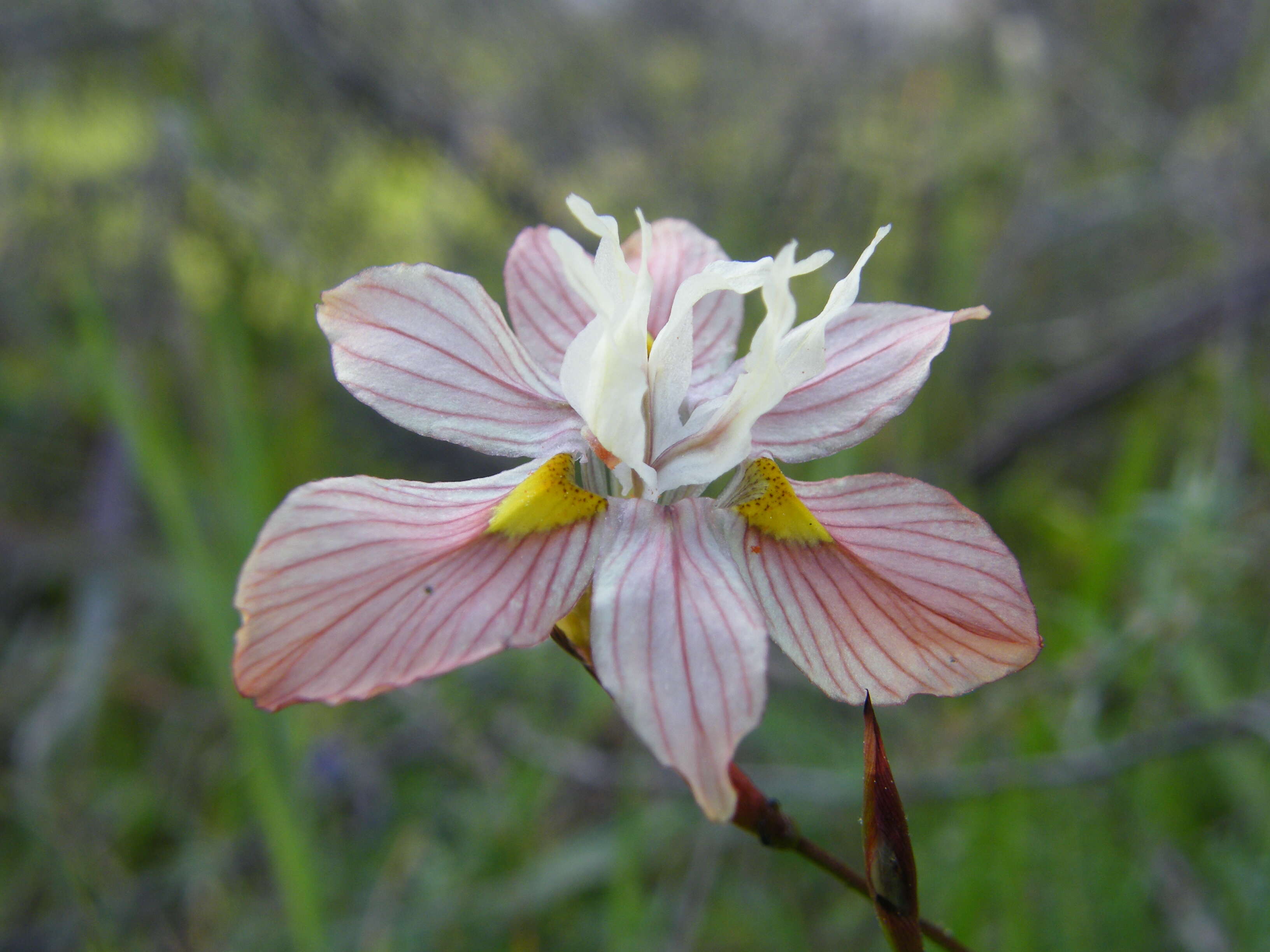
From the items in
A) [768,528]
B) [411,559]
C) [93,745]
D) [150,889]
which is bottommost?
[150,889]

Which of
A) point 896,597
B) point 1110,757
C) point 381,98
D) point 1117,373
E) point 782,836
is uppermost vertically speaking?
point 381,98

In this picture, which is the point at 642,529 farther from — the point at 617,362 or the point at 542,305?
the point at 542,305

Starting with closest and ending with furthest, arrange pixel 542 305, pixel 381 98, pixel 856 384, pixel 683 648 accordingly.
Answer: pixel 683 648
pixel 856 384
pixel 542 305
pixel 381 98

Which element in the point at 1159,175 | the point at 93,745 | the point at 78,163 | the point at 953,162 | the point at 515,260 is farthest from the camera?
the point at 953,162

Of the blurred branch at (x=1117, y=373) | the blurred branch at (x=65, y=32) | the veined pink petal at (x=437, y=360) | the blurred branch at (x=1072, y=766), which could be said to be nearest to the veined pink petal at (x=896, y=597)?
the veined pink petal at (x=437, y=360)

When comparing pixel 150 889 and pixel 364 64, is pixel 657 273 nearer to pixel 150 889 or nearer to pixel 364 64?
pixel 150 889

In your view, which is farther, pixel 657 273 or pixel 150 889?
pixel 150 889

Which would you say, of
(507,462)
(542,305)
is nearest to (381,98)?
(507,462)

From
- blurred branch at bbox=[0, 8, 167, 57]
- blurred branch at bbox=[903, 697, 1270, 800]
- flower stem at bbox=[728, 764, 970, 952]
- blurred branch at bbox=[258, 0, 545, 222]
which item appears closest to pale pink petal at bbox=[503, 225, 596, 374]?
flower stem at bbox=[728, 764, 970, 952]

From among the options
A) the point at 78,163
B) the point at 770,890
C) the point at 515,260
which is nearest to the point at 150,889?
the point at 770,890
